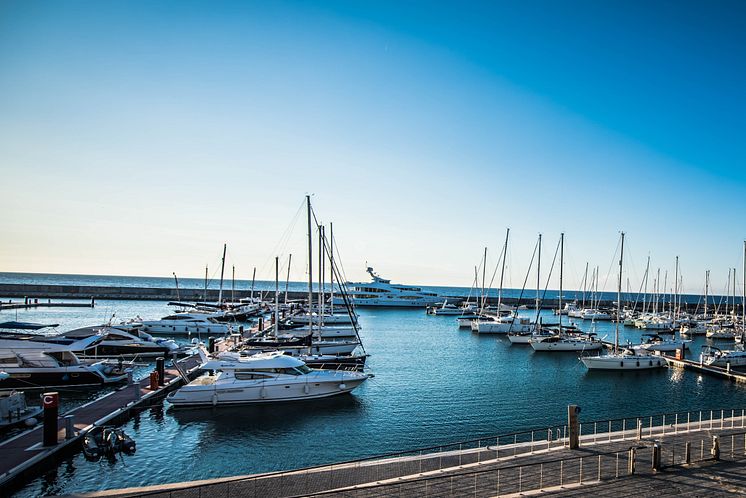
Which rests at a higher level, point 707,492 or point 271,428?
point 707,492

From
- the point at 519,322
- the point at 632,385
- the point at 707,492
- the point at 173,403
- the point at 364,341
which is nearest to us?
the point at 707,492

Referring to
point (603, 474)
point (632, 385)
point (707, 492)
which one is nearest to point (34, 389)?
point (603, 474)

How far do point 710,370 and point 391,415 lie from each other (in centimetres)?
3037

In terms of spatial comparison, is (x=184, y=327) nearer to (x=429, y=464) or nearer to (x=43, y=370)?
(x=43, y=370)

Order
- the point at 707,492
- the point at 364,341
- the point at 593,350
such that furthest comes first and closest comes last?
1. the point at 364,341
2. the point at 593,350
3. the point at 707,492

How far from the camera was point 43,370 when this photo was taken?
30984mm

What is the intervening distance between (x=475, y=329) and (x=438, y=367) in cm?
3156

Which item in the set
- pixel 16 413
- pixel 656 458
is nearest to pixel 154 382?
pixel 16 413

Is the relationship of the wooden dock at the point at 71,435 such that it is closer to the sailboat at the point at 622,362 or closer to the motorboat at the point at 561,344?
the sailboat at the point at 622,362

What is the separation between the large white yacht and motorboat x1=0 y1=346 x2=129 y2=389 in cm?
8717

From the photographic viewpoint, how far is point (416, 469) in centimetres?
1606

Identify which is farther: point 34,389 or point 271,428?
point 34,389

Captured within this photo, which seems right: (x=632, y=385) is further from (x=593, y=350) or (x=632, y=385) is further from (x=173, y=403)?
(x=173, y=403)

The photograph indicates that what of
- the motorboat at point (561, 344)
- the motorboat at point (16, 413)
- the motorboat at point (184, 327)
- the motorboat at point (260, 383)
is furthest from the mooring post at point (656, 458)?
the motorboat at point (184, 327)
